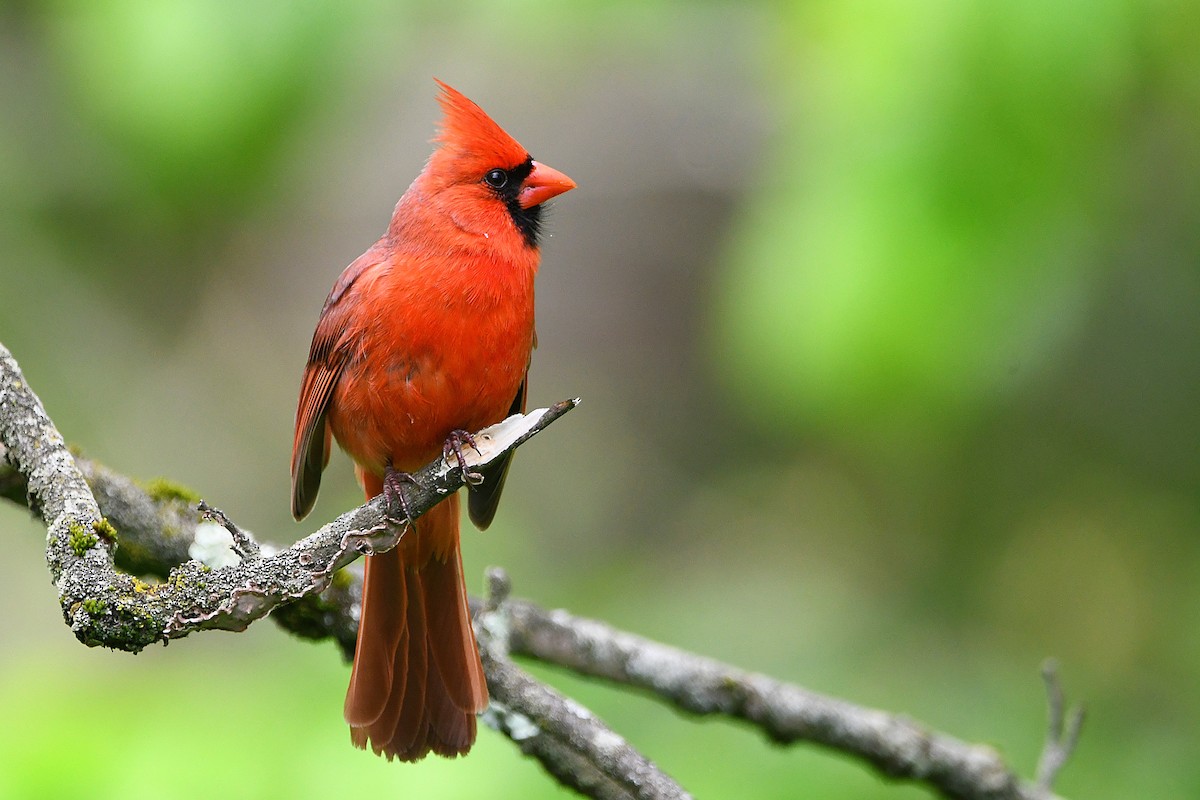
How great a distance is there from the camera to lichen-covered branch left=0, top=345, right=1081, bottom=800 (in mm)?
1646

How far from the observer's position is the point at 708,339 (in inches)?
218

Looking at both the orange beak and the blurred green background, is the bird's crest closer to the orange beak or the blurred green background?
the orange beak

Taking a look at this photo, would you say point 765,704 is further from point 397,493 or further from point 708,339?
point 708,339

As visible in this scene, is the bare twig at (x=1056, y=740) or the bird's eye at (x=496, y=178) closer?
the bare twig at (x=1056, y=740)

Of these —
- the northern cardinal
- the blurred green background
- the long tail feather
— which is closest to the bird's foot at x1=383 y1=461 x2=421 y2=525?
the northern cardinal

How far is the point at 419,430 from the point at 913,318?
1.04 m

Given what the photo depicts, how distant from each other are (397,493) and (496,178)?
38.5 inches

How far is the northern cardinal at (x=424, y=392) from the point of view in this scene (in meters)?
2.54

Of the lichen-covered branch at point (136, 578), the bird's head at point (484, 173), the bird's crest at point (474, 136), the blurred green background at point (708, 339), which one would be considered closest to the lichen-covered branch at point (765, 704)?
the blurred green background at point (708, 339)

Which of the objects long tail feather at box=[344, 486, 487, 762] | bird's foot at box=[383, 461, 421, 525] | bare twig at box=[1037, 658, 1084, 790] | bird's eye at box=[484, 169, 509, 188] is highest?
bird's eye at box=[484, 169, 509, 188]

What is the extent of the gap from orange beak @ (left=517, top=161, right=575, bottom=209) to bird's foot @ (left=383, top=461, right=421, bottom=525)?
700 mm

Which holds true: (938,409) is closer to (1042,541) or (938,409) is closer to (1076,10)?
(1076,10)

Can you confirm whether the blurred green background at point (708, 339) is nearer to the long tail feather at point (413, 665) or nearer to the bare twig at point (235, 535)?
the long tail feather at point (413, 665)

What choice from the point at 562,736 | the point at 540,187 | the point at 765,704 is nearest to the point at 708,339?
the point at 540,187
